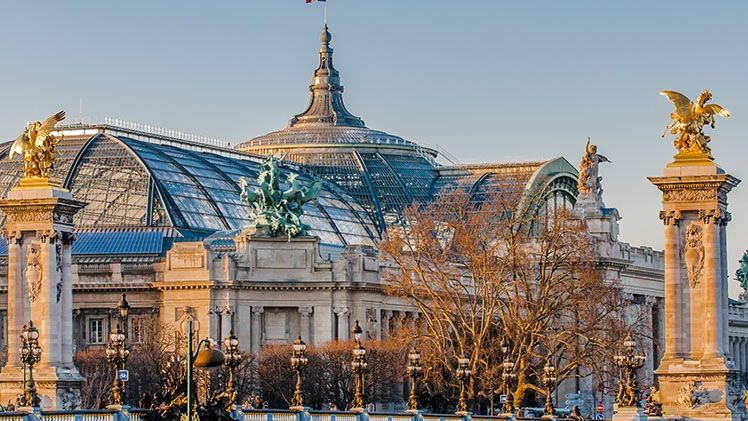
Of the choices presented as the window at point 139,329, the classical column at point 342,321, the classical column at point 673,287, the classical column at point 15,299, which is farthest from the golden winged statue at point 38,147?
the classical column at point 342,321

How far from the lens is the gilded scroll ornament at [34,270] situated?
92438 millimetres

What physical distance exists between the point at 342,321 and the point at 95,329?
13.9m

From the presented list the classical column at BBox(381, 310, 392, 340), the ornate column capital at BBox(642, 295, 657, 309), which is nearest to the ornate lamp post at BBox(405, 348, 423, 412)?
the classical column at BBox(381, 310, 392, 340)

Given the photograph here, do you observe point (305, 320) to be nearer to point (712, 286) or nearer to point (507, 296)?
point (507, 296)

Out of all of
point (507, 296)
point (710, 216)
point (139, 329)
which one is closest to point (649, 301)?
point (139, 329)

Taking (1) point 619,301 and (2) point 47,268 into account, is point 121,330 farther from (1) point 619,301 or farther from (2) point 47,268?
(1) point 619,301

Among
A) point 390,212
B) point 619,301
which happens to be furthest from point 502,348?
point 390,212

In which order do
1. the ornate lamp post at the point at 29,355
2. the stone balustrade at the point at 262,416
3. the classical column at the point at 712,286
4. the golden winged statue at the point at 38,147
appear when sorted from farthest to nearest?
the golden winged statue at the point at 38,147 → the classical column at the point at 712,286 → the ornate lamp post at the point at 29,355 → the stone balustrade at the point at 262,416

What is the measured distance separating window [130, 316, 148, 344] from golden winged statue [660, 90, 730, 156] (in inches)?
2482

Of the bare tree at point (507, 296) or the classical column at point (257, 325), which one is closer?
the bare tree at point (507, 296)

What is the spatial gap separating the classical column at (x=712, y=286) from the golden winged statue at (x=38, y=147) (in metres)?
23.2

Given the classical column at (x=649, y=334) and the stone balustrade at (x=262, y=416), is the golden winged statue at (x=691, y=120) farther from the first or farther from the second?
the classical column at (x=649, y=334)

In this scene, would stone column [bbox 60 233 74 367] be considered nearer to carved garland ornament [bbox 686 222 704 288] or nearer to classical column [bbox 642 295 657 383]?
carved garland ornament [bbox 686 222 704 288]

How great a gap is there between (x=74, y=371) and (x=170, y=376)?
24956 mm
